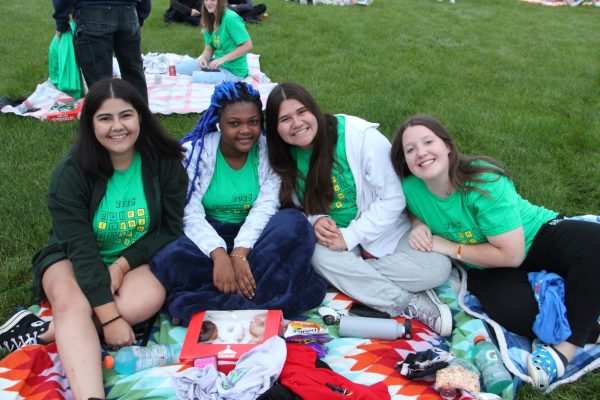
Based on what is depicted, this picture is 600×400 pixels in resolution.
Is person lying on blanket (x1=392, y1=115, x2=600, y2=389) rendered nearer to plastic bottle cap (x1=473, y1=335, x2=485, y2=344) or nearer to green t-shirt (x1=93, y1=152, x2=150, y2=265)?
plastic bottle cap (x1=473, y1=335, x2=485, y2=344)

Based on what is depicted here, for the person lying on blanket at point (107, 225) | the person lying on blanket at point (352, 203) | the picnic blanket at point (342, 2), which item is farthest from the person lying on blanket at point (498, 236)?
the picnic blanket at point (342, 2)

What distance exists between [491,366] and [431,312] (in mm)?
449

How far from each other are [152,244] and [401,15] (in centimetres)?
894

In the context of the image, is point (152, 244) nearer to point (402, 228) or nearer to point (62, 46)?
point (402, 228)

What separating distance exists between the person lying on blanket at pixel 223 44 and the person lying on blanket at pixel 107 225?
11.1 feet

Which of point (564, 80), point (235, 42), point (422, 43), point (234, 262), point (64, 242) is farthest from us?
point (422, 43)

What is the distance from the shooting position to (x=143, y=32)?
877 centimetres

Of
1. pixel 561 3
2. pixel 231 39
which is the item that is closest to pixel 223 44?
pixel 231 39

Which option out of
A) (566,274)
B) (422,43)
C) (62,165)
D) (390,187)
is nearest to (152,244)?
(62,165)

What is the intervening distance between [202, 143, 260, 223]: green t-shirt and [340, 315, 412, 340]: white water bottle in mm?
903

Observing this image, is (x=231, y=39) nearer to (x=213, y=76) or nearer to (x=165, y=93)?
(x=213, y=76)

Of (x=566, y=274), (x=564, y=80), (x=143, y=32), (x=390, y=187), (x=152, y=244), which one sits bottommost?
(x=566, y=274)

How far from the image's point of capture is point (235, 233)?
9.94ft

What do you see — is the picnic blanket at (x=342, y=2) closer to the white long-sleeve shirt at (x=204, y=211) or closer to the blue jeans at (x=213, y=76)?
the blue jeans at (x=213, y=76)
